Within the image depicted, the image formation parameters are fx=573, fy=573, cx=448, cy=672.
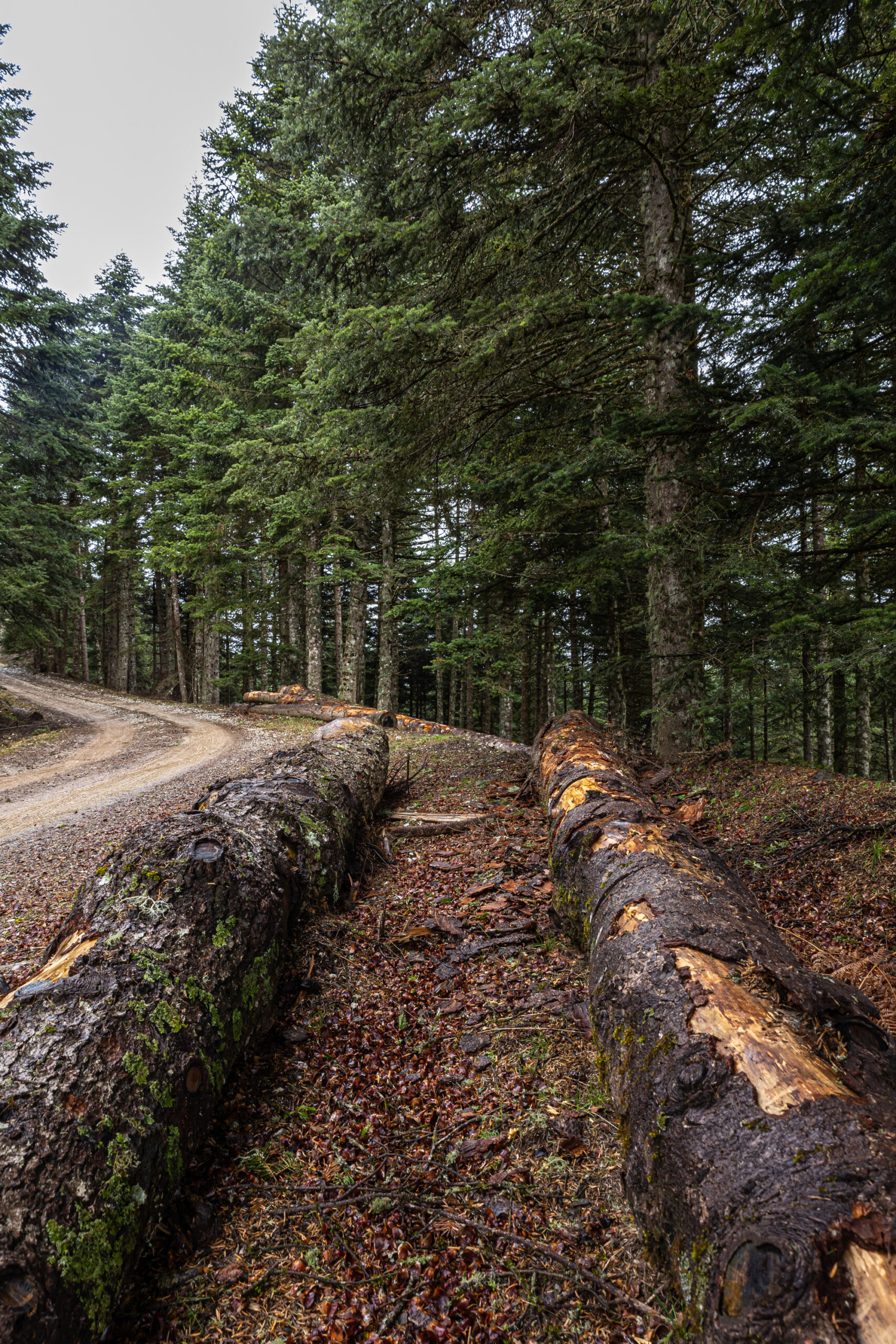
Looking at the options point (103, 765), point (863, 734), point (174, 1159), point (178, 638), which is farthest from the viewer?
point (178, 638)

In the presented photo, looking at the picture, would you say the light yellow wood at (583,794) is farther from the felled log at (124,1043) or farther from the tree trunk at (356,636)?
the tree trunk at (356,636)

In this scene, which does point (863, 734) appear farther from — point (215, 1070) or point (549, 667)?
point (215, 1070)

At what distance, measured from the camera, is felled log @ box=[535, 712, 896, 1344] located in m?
1.36

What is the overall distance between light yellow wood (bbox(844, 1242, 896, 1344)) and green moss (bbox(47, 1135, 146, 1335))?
2022 millimetres

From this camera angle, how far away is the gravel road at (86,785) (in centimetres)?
500

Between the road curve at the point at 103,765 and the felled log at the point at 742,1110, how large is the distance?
7778mm

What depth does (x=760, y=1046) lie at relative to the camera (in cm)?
196

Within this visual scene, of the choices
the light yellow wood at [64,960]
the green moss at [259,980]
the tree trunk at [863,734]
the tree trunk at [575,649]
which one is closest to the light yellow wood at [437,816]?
the green moss at [259,980]

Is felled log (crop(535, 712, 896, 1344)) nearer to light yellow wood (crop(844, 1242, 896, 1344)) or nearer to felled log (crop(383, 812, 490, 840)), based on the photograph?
light yellow wood (crop(844, 1242, 896, 1344))

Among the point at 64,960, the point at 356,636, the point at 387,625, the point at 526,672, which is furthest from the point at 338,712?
the point at 64,960

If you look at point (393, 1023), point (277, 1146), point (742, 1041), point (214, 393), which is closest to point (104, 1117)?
point (277, 1146)

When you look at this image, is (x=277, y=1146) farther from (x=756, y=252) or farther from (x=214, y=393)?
(x=214, y=393)

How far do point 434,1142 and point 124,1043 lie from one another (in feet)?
4.50

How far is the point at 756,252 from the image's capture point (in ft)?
16.4
